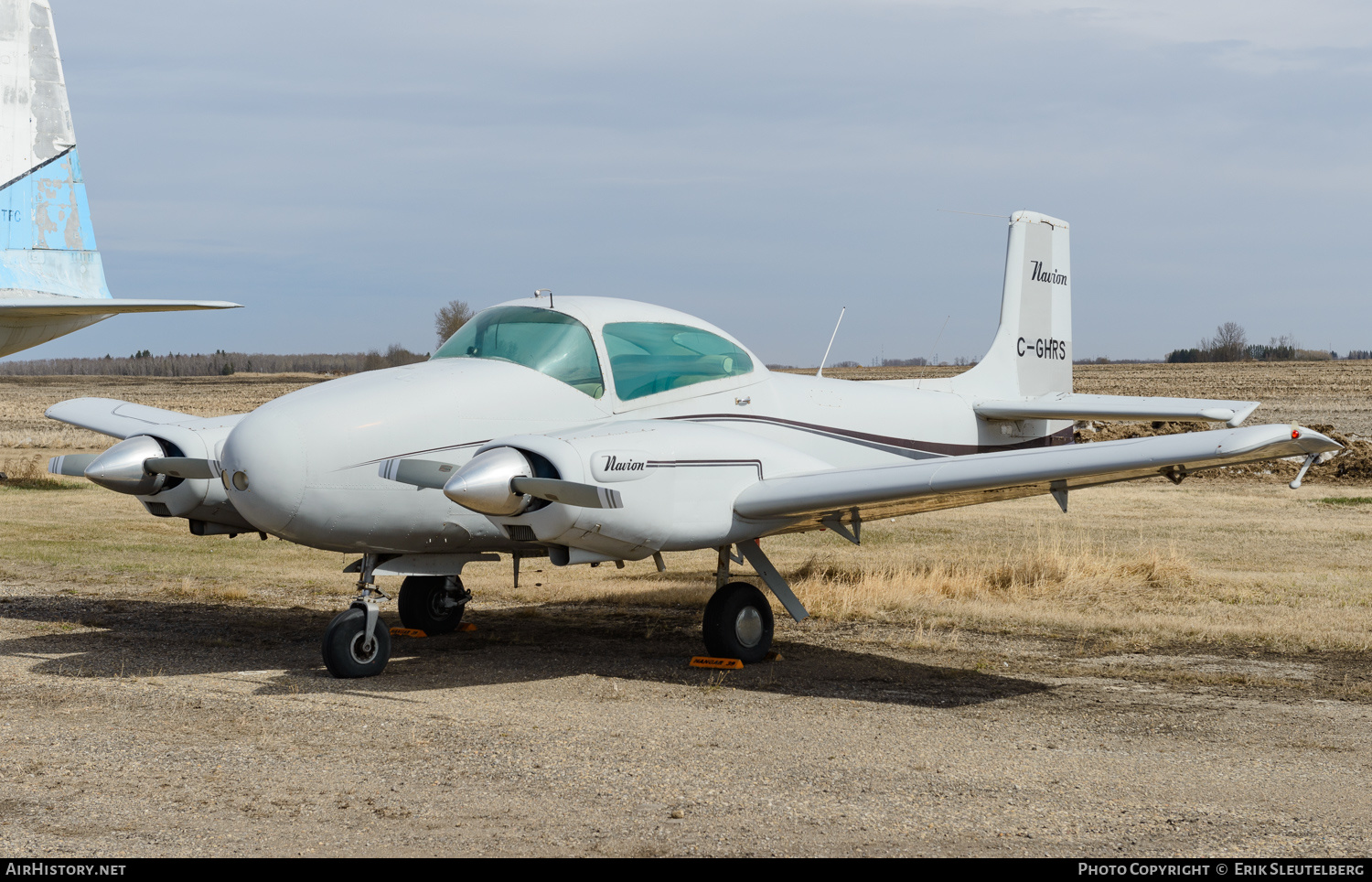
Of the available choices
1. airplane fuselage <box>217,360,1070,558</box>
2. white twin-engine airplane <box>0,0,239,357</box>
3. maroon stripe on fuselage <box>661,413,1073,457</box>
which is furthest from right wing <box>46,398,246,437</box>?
white twin-engine airplane <box>0,0,239,357</box>

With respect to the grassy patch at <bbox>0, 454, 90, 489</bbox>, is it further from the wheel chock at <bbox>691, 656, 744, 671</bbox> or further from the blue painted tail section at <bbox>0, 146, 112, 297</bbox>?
the wheel chock at <bbox>691, 656, 744, 671</bbox>

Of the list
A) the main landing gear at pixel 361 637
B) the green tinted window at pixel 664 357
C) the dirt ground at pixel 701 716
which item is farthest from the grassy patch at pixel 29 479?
the green tinted window at pixel 664 357

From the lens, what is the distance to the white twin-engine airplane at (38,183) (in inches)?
693

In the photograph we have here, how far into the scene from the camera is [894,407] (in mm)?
10758

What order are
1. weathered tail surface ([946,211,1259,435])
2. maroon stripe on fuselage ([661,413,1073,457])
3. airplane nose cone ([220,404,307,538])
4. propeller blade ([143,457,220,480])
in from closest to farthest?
airplane nose cone ([220,404,307,538]) → propeller blade ([143,457,220,480]) → maroon stripe on fuselage ([661,413,1073,457]) → weathered tail surface ([946,211,1259,435])

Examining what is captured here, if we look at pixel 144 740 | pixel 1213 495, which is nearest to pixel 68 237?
pixel 144 740

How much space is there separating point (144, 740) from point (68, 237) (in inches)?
579

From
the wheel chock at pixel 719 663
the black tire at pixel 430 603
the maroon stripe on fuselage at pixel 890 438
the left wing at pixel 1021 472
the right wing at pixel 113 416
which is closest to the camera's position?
the left wing at pixel 1021 472

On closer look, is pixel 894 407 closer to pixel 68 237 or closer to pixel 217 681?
pixel 217 681

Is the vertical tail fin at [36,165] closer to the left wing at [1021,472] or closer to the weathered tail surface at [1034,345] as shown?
the weathered tail surface at [1034,345]

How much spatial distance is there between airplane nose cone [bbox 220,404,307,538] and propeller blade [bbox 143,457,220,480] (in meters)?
1.27

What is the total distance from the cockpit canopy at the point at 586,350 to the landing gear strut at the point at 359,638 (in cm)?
175

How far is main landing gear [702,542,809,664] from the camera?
8.75 metres
